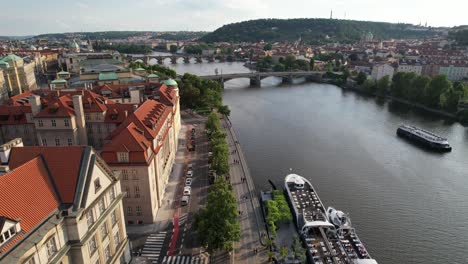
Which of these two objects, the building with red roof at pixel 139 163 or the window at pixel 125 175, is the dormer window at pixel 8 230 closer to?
the building with red roof at pixel 139 163

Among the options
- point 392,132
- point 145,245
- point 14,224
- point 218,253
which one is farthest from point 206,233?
point 392,132

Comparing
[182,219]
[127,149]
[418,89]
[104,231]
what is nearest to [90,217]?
[104,231]

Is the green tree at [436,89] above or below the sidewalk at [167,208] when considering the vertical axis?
above

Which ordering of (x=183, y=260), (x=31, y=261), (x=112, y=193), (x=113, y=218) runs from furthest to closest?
(x=183, y=260) < (x=113, y=218) < (x=112, y=193) < (x=31, y=261)

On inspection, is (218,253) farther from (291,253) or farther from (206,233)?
(291,253)

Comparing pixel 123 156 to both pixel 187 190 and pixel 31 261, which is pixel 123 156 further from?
pixel 31 261

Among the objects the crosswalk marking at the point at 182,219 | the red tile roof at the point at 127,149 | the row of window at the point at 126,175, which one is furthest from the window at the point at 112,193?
the crosswalk marking at the point at 182,219
